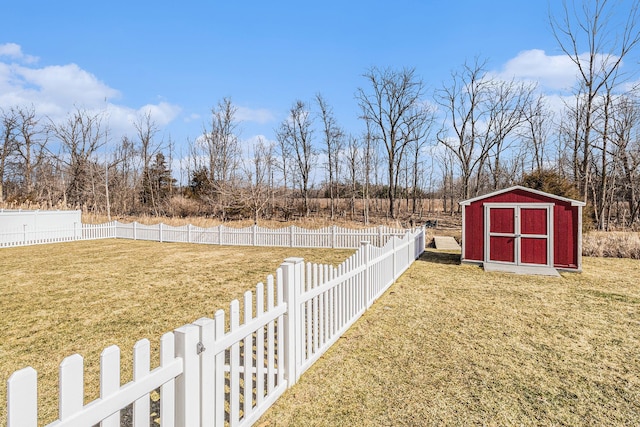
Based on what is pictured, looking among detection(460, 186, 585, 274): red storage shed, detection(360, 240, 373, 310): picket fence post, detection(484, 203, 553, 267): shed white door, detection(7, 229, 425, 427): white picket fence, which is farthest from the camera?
detection(484, 203, 553, 267): shed white door

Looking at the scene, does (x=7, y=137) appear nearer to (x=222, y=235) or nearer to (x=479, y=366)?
(x=222, y=235)

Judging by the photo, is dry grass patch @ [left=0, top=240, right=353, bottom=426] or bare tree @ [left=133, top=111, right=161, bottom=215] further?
bare tree @ [left=133, top=111, right=161, bottom=215]

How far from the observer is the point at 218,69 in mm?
17016

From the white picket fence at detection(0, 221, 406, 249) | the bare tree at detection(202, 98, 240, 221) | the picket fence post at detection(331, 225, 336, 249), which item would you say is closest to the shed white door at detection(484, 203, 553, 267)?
the white picket fence at detection(0, 221, 406, 249)

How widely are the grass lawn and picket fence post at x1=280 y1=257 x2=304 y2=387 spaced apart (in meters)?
0.21

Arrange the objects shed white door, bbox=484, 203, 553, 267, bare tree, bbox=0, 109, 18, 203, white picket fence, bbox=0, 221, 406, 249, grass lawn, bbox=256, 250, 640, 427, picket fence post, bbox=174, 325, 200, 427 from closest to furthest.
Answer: picket fence post, bbox=174, 325, 200, 427
grass lawn, bbox=256, 250, 640, 427
shed white door, bbox=484, 203, 553, 267
white picket fence, bbox=0, 221, 406, 249
bare tree, bbox=0, 109, 18, 203

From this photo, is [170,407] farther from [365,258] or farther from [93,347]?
[365,258]

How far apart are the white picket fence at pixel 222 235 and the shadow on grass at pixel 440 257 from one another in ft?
5.47

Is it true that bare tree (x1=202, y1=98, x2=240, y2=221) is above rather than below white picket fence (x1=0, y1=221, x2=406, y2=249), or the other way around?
above

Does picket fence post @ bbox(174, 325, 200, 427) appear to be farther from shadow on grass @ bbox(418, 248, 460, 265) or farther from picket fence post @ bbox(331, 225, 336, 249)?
picket fence post @ bbox(331, 225, 336, 249)

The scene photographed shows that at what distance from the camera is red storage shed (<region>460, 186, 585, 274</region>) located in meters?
8.92

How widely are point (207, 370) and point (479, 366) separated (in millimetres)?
3185

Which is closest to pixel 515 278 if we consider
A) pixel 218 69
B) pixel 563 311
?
pixel 563 311

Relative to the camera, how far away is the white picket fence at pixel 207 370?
1.23 meters
